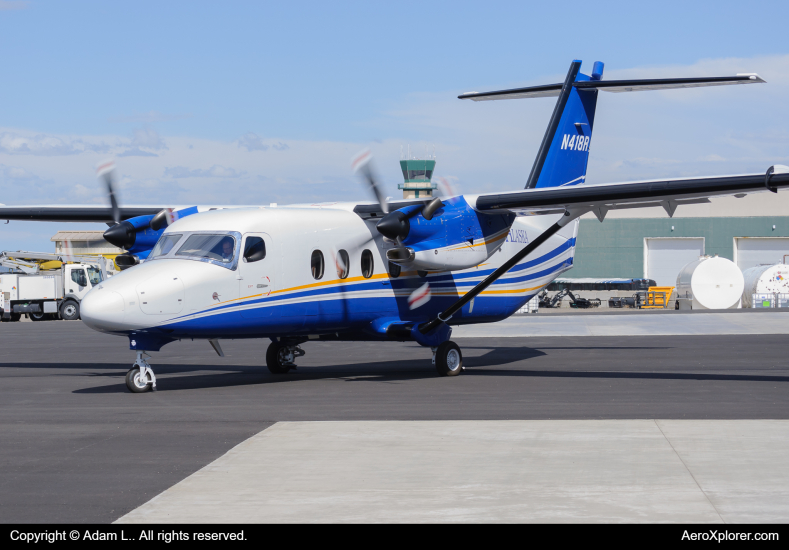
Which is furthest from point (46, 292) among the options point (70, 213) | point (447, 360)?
point (447, 360)

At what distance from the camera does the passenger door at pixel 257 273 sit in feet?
46.3

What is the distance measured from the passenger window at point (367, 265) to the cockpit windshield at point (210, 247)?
9.52 feet

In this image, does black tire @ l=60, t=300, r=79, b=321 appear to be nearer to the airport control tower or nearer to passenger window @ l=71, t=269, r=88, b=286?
passenger window @ l=71, t=269, r=88, b=286

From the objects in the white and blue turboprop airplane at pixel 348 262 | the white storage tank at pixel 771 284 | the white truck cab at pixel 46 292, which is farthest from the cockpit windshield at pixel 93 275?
the white storage tank at pixel 771 284

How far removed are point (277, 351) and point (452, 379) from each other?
11.8ft

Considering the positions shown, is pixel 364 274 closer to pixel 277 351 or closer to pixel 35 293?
pixel 277 351

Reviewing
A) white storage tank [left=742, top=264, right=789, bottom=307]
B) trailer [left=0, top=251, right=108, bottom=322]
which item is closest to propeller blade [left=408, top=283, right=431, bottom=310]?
trailer [left=0, top=251, right=108, bottom=322]

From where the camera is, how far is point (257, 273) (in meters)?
14.3

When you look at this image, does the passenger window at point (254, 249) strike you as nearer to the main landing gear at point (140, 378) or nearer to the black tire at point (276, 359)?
the main landing gear at point (140, 378)

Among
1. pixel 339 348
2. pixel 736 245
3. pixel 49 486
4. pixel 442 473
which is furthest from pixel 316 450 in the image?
pixel 736 245

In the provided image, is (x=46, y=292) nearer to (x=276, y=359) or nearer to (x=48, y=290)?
(x=48, y=290)

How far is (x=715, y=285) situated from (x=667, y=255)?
33335mm

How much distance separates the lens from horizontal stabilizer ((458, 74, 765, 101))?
656 inches

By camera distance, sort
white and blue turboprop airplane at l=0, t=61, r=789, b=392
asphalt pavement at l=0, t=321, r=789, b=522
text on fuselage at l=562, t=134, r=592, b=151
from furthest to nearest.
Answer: text on fuselage at l=562, t=134, r=592, b=151 → white and blue turboprop airplane at l=0, t=61, r=789, b=392 → asphalt pavement at l=0, t=321, r=789, b=522
